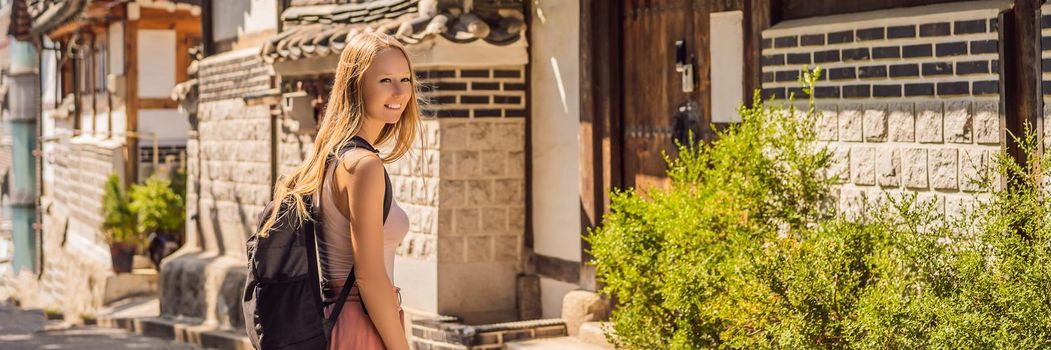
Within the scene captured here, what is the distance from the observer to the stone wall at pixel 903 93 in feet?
23.0

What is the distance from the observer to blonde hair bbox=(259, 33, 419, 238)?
163 inches

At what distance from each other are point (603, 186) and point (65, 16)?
53.0 ft

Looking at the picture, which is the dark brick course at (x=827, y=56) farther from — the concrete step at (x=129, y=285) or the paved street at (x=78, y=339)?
the concrete step at (x=129, y=285)

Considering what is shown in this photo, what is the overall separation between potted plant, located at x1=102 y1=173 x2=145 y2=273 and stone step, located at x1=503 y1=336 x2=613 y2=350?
11268mm

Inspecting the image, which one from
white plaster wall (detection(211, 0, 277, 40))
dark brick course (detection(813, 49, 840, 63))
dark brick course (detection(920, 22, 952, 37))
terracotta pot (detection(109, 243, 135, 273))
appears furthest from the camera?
terracotta pot (detection(109, 243, 135, 273))

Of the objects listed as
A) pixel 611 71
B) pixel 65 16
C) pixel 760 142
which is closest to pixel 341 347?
pixel 760 142

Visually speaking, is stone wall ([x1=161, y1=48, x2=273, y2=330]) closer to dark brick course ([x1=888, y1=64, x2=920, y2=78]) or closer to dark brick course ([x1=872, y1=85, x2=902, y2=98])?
dark brick course ([x1=872, y1=85, x2=902, y2=98])

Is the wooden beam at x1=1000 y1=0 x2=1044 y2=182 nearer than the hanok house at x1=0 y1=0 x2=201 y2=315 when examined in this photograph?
Yes

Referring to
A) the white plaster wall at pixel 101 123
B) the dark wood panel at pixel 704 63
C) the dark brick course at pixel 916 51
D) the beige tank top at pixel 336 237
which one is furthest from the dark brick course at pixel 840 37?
the white plaster wall at pixel 101 123

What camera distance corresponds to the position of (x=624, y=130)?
1068cm

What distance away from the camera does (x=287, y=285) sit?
4156 mm

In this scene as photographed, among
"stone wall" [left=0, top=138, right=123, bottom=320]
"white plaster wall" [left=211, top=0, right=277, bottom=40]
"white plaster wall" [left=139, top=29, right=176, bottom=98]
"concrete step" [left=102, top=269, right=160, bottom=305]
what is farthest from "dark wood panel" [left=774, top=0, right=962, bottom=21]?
"white plaster wall" [left=139, top=29, right=176, bottom=98]

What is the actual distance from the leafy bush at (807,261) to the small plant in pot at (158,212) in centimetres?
1330

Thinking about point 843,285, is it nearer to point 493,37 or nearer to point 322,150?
point 322,150
